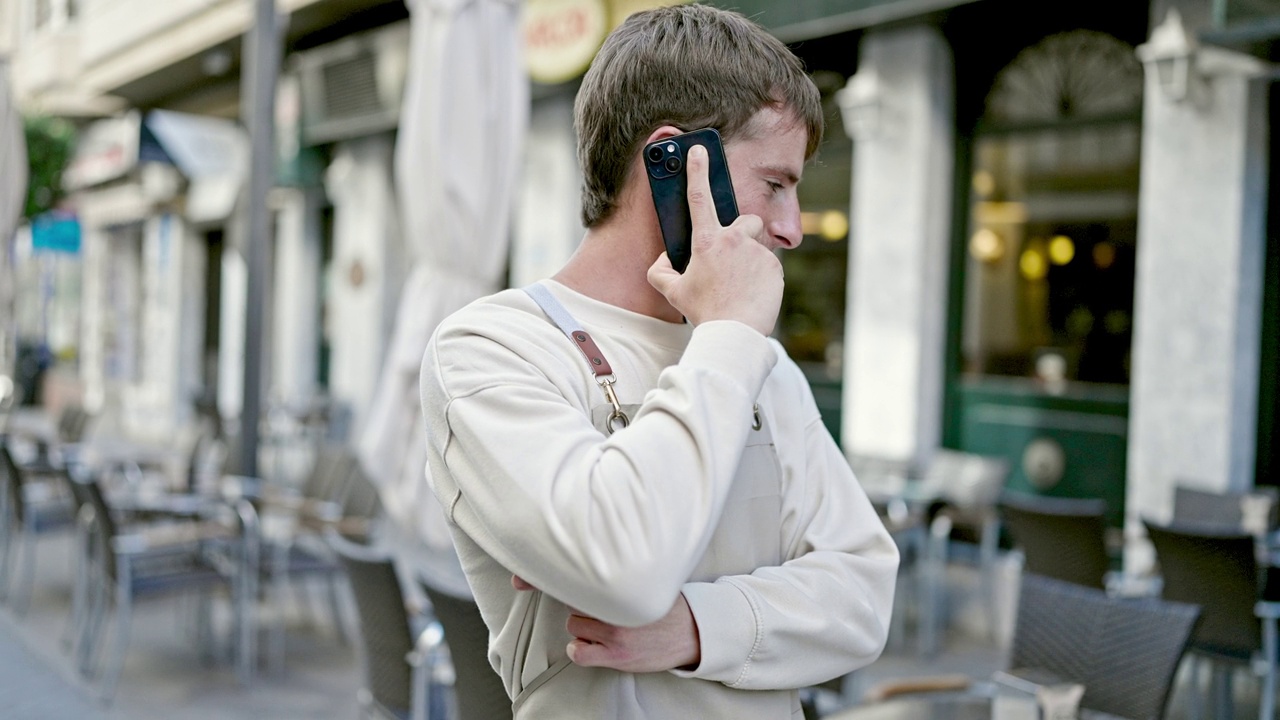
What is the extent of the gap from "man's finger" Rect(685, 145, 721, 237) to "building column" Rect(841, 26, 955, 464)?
276 inches

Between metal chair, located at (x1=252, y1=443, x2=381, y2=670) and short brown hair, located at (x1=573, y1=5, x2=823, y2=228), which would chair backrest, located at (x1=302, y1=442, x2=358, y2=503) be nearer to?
metal chair, located at (x1=252, y1=443, x2=381, y2=670)

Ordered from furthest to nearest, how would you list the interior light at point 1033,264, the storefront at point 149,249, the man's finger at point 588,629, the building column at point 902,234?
the storefront at point 149,249 < the building column at point 902,234 < the interior light at point 1033,264 < the man's finger at point 588,629

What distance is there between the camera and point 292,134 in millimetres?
15227

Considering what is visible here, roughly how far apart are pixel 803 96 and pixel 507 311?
473 millimetres

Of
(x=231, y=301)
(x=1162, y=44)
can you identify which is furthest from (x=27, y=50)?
(x=1162, y=44)

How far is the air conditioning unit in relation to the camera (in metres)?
13.0

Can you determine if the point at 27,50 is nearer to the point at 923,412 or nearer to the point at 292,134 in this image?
the point at 292,134

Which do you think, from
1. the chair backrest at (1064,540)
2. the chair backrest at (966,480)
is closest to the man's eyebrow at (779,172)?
the chair backrest at (1064,540)

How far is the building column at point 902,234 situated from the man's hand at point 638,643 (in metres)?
7.03

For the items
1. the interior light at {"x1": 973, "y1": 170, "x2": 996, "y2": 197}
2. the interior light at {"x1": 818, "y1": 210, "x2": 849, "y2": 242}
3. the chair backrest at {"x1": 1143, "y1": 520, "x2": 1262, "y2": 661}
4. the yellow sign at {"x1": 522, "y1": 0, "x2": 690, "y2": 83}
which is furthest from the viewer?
the yellow sign at {"x1": 522, "y1": 0, "x2": 690, "y2": 83}

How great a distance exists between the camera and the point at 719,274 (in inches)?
52.4

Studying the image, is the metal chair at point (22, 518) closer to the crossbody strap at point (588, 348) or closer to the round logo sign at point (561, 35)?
the round logo sign at point (561, 35)

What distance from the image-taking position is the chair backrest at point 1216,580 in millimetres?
4566

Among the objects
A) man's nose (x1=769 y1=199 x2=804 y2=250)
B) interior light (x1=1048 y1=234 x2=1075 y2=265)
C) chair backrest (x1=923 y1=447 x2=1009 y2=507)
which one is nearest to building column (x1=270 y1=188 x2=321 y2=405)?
chair backrest (x1=923 y1=447 x2=1009 y2=507)
